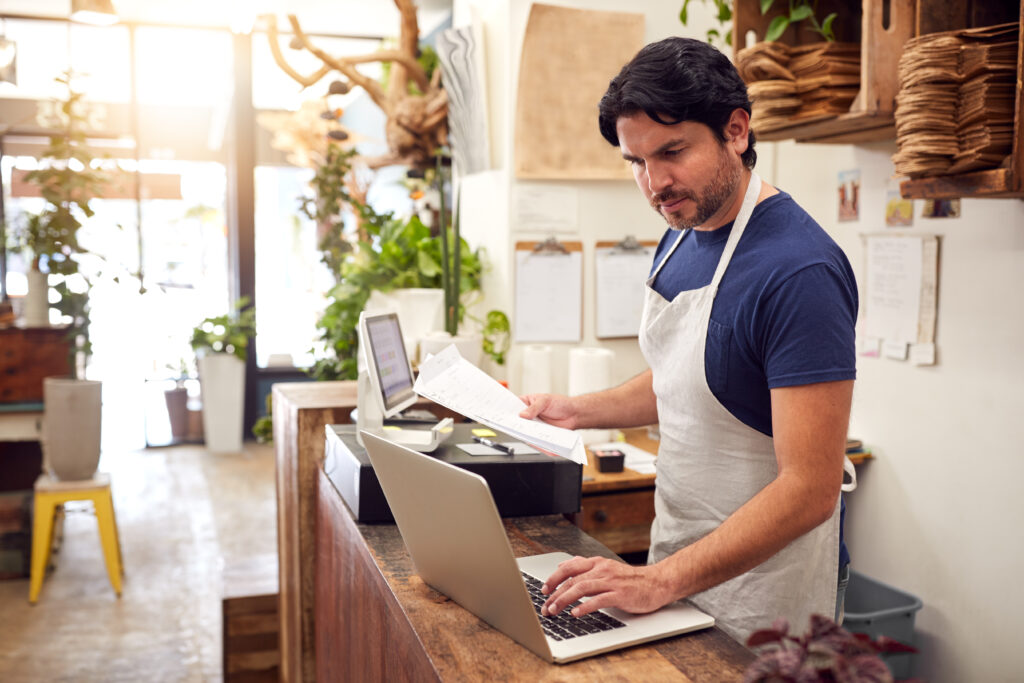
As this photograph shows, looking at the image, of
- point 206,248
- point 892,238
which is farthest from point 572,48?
point 206,248

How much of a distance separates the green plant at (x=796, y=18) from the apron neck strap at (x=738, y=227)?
48.3 inches

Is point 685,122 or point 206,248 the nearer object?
point 685,122

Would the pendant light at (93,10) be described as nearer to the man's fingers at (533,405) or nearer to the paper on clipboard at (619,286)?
the paper on clipboard at (619,286)

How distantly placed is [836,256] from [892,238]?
1.59 m

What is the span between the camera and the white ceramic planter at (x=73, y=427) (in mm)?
3832

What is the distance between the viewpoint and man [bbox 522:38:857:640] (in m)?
1.23

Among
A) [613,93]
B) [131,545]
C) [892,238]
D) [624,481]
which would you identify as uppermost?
[613,93]

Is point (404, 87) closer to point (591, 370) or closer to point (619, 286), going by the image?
point (619, 286)

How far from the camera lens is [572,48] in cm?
309

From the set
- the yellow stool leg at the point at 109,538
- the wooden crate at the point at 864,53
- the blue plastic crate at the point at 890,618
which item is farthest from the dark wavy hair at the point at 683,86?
the yellow stool leg at the point at 109,538

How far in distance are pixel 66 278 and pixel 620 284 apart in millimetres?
3061

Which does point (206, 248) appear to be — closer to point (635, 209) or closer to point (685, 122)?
point (635, 209)

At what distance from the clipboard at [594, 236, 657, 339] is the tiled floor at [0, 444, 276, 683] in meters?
1.52

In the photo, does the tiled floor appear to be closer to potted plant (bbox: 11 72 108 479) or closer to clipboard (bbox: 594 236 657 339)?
potted plant (bbox: 11 72 108 479)
